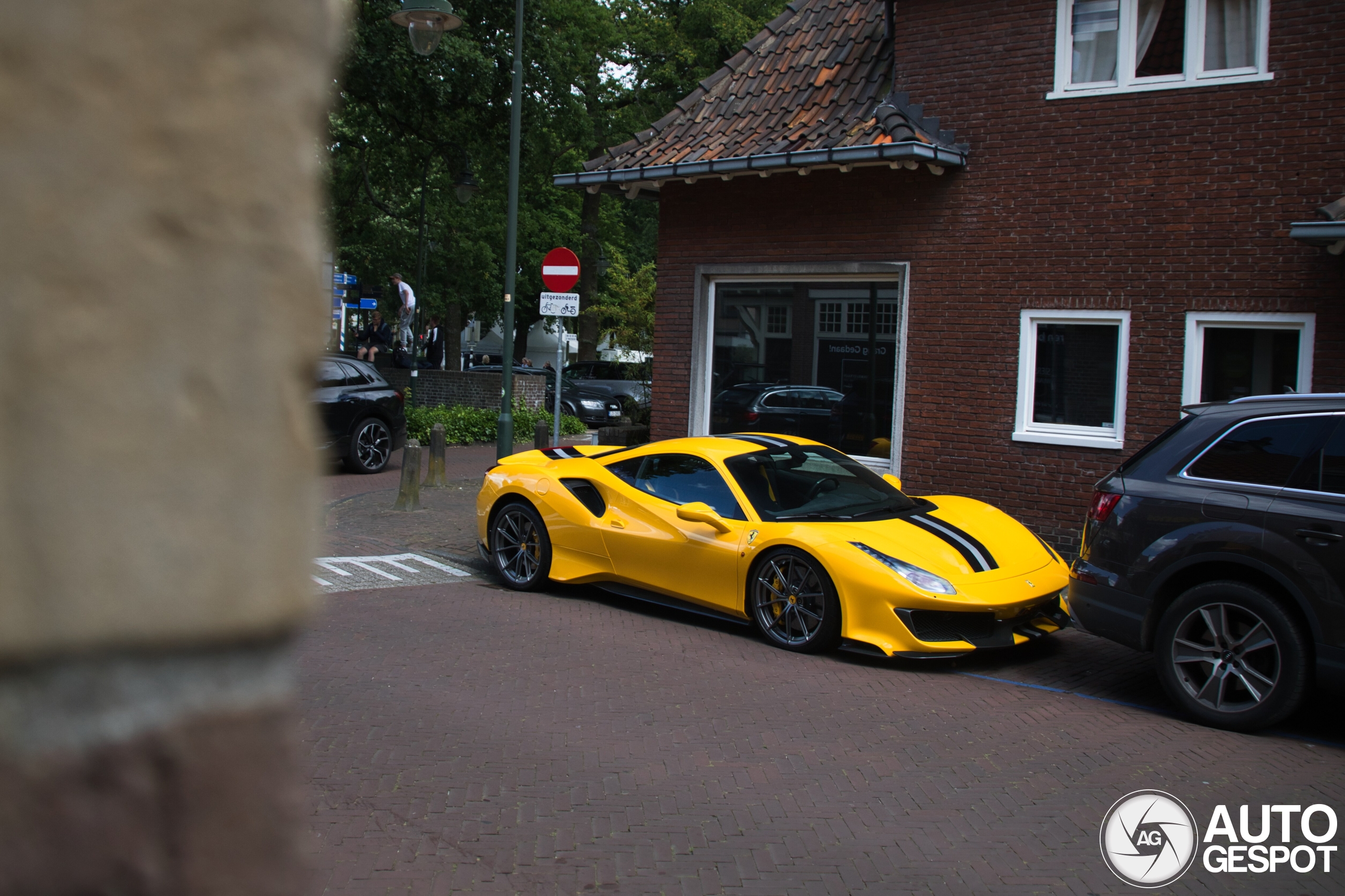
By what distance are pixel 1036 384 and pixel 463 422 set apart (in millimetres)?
13726

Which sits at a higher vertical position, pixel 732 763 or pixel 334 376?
pixel 334 376

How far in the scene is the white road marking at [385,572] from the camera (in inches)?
399

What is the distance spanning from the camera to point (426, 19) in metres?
14.5

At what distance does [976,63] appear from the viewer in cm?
1218

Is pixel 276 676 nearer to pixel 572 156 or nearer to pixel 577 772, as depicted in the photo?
pixel 577 772

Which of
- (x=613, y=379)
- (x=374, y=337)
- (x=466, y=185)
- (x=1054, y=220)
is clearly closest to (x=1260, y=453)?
(x=1054, y=220)

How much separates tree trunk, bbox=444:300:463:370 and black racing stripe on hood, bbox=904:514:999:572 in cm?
3480

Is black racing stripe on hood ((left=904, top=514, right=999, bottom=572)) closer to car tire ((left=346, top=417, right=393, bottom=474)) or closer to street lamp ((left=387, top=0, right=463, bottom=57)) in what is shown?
street lamp ((left=387, top=0, right=463, bottom=57))

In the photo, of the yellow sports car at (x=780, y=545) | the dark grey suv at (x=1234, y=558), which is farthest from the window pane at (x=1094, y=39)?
the dark grey suv at (x=1234, y=558)

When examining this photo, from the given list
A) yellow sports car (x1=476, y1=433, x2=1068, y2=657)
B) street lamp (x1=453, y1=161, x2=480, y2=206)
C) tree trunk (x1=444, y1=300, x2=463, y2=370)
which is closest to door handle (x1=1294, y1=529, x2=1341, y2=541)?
yellow sports car (x1=476, y1=433, x2=1068, y2=657)

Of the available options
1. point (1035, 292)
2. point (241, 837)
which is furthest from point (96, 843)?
point (1035, 292)

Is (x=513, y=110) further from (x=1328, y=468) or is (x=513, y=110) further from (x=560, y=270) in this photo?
(x=1328, y=468)

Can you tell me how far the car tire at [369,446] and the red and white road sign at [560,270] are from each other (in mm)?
4655

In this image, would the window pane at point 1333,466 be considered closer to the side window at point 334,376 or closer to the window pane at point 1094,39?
the window pane at point 1094,39
